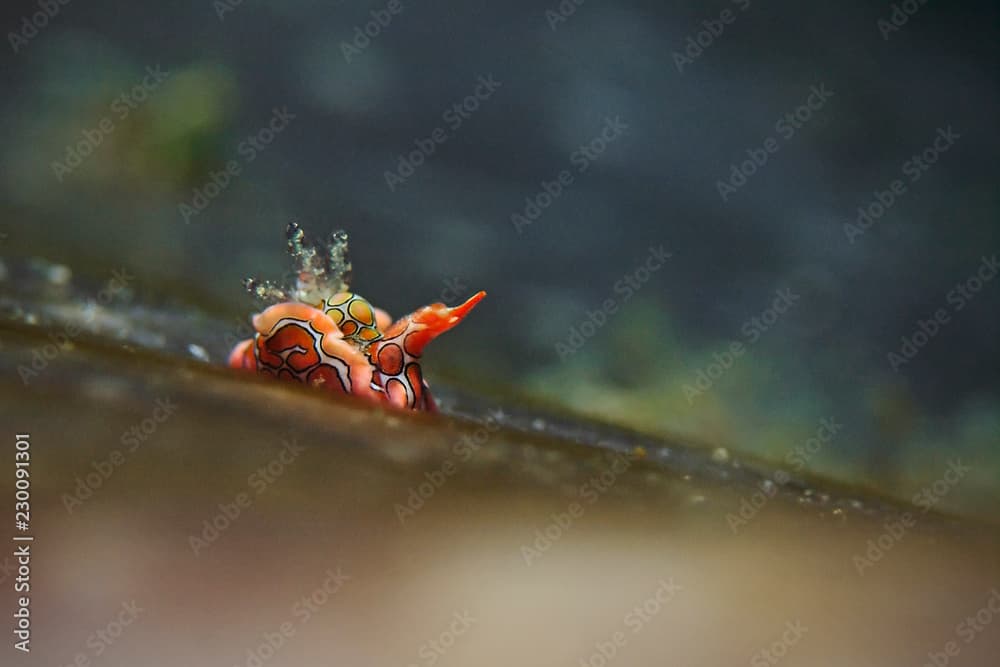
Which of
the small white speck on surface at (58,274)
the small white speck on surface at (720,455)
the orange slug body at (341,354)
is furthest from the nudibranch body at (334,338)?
the small white speck on surface at (720,455)

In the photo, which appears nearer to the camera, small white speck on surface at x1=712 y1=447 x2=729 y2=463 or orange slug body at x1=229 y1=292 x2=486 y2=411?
orange slug body at x1=229 y1=292 x2=486 y2=411

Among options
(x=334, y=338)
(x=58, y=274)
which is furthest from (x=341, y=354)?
(x=58, y=274)

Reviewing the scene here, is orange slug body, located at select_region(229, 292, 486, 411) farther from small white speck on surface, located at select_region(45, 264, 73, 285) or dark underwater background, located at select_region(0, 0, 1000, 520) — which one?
dark underwater background, located at select_region(0, 0, 1000, 520)

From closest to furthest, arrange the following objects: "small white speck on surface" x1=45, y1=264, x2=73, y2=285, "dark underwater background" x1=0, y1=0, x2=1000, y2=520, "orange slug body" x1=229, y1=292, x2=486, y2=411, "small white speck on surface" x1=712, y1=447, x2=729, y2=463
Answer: "orange slug body" x1=229, y1=292, x2=486, y2=411, "small white speck on surface" x1=45, y1=264, x2=73, y2=285, "small white speck on surface" x1=712, y1=447, x2=729, y2=463, "dark underwater background" x1=0, y1=0, x2=1000, y2=520

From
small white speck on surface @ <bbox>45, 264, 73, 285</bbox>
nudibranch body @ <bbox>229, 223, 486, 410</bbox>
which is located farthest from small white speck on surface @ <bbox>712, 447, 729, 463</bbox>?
small white speck on surface @ <bbox>45, 264, 73, 285</bbox>

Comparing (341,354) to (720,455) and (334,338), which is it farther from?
(720,455)

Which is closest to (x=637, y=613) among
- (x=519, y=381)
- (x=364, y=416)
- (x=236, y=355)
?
(x=364, y=416)

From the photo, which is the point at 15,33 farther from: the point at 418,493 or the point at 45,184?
the point at 418,493
